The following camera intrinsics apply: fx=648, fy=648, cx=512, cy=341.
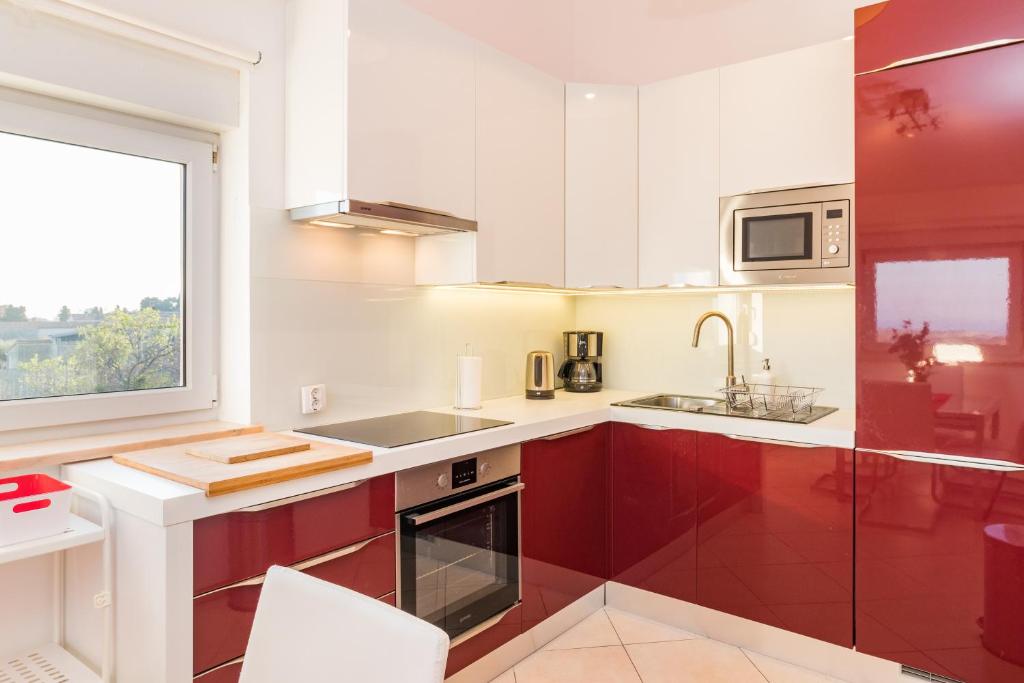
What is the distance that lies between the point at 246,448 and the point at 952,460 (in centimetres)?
212

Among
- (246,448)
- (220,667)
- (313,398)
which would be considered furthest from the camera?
(313,398)

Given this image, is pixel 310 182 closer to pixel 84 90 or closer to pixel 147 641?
pixel 84 90

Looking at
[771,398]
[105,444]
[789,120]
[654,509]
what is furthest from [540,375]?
[105,444]

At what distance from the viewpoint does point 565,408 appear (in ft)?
8.96

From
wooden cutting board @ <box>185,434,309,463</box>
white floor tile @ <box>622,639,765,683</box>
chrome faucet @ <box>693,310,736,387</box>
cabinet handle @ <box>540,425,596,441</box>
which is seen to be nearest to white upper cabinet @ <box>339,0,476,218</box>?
wooden cutting board @ <box>185,434,309,463</box>

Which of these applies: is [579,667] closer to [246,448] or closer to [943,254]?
[246,448]

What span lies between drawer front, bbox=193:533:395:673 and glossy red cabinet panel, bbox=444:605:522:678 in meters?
0.51

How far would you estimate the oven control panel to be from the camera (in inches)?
74.7

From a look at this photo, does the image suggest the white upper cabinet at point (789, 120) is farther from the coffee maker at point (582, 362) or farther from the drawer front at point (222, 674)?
the drawer front at point (222, 674)

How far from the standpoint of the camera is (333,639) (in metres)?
0.92

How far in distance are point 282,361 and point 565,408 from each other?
1160 mm

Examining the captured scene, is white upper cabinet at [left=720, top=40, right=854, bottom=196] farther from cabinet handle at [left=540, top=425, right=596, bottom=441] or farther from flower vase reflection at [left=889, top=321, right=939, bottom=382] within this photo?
cabinet handle at [left=540, top=425, right=596, bottom=441]

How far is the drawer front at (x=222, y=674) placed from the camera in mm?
1443

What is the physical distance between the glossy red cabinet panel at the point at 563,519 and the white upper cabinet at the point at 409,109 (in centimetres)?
99
